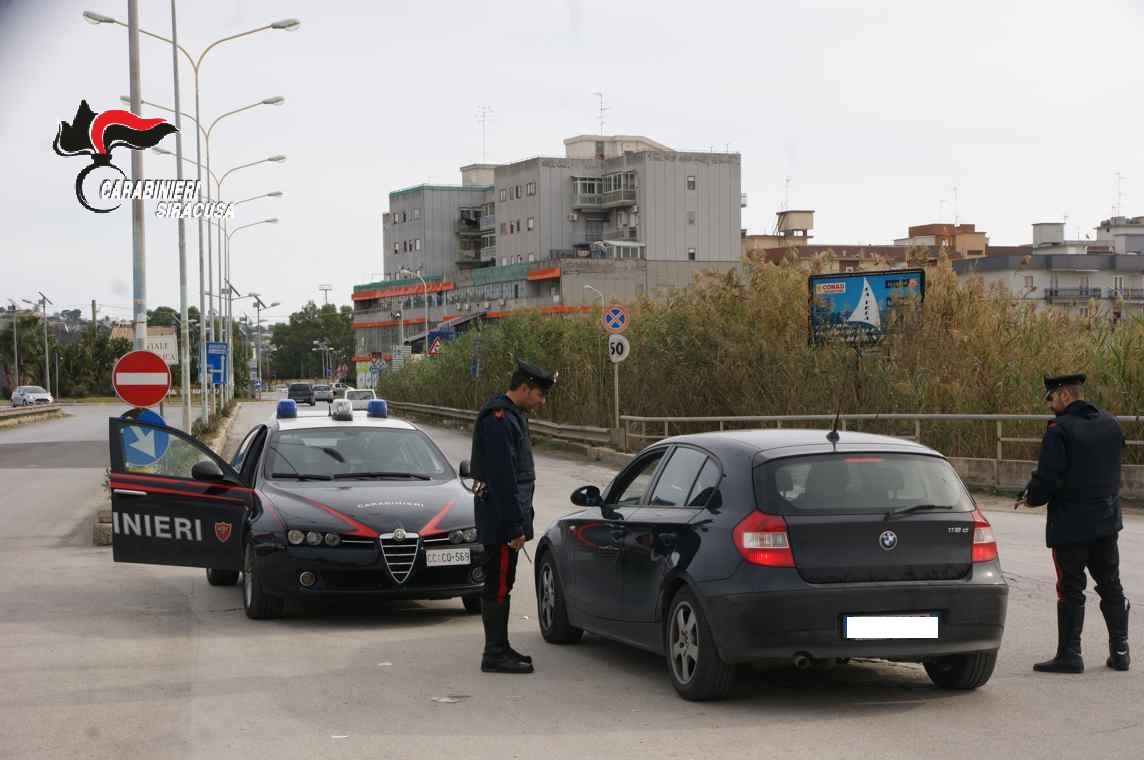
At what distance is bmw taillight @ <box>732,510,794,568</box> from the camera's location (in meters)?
7.80

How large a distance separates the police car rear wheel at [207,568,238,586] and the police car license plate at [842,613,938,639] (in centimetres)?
779

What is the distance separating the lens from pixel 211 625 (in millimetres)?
11484

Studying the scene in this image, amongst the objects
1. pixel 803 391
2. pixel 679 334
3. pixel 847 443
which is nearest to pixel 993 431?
pixel 803 391

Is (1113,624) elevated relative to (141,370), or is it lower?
lower

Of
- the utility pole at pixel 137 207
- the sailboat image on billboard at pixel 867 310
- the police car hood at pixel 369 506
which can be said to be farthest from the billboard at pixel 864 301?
the police car hood at pixel 369 506

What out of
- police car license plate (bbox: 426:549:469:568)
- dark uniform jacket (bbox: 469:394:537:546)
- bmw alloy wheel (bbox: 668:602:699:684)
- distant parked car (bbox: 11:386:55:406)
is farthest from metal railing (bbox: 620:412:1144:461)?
distant parked car (bbox: 11:386:55:406)

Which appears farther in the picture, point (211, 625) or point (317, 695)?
point (211, 625)

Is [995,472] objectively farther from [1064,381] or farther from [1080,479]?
[1080,479]

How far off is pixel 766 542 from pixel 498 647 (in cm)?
213

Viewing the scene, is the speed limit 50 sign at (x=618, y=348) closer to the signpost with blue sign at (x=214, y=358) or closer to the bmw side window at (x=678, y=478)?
the signpost with blue sign at (x=214, y=358)

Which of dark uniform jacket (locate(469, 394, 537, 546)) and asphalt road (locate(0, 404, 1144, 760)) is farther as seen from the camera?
dark uniform jacket (locate(469, 394, 537, 546))

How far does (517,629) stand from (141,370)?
9.38 metres

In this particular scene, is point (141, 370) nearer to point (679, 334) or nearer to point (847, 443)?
point (847, 443)

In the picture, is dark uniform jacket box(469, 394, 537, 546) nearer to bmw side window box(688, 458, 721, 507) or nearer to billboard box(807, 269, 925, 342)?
bmw side window box(688, 458, 721, 507)
